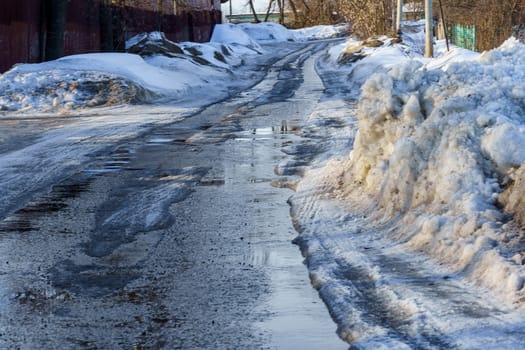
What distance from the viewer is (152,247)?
7.19 meters

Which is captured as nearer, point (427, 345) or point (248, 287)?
point (427, 345)

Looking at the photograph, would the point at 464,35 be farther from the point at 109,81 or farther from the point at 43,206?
the point at 43,206

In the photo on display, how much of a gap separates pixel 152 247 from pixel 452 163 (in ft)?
8.14

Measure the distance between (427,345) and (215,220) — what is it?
3.88 metres

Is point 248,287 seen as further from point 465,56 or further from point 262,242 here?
point 465,56

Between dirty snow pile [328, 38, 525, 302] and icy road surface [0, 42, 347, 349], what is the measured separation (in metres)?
0.95

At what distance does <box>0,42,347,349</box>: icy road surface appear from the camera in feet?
16.9

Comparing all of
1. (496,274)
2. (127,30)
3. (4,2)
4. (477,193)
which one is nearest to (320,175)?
(477,193)

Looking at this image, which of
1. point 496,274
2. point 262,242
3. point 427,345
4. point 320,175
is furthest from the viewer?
point 320,175

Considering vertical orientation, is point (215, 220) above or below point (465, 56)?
below

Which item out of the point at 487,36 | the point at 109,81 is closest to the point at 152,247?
the point at 109,81

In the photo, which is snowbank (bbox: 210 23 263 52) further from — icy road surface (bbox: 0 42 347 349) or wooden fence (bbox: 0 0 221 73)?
icy road surface (bbox: 0 42 347 349)

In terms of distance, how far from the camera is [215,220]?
Result: 323 inches

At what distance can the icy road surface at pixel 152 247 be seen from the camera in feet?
16.9
